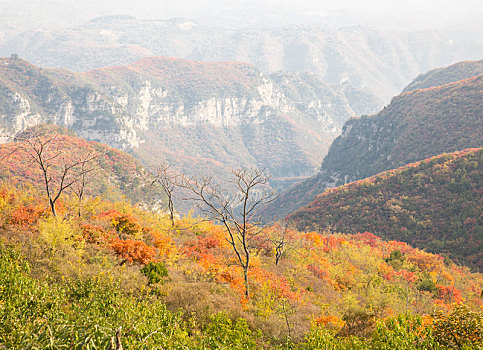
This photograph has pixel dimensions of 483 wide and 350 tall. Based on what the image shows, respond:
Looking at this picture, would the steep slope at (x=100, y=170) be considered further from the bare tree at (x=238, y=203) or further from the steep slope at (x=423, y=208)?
the bare tree at (x=238, y=203)

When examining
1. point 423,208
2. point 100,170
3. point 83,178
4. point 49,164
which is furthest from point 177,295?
point 100,170

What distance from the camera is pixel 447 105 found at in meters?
127

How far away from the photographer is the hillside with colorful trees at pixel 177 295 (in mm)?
11852

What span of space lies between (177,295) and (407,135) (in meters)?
139

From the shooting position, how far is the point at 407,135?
135000 millimetres

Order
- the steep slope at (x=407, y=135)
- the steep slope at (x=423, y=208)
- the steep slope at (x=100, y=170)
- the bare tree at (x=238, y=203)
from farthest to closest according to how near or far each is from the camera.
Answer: the steep slope at (x=407, y=135), the steep slope at (x=100, y=170), the steep slope at (x=423, y=208), the bare tree at (x=238, y=203)

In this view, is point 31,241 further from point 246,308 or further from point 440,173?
point 440,173

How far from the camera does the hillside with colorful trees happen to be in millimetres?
11852

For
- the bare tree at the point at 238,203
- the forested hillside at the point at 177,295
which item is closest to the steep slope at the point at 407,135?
the forested hillside at the point at 177,295

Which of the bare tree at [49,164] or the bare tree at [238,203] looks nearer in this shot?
the bare tree at [238,203]

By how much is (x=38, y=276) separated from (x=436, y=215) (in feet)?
247

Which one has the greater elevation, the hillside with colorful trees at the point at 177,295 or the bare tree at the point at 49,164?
the bare tree at the point at 49,164

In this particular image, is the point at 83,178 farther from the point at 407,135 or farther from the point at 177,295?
the point at 407,135

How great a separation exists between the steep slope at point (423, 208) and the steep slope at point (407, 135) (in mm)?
35644
